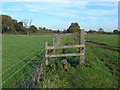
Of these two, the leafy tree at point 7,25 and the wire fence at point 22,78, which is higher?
the leafy tree at point 7,25

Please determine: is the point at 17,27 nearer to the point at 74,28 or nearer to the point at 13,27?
the point at 13,27

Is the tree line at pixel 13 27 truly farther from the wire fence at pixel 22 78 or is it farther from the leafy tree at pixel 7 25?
the wire fence at pixel 22 78

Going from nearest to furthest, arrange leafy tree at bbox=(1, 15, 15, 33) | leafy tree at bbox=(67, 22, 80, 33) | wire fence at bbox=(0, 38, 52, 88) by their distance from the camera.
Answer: wire fence at bbox=(0, 38, 52, 88) < leafy tree at bbox=(67, 22, 80, 33) < leafy tree at bbox=(1, 15, 15, 33)

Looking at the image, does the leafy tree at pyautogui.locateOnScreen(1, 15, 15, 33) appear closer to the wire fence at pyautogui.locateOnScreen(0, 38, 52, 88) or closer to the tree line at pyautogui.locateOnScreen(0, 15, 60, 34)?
the tree line at pyautogui.locateOnScreen(0, 15, 60, 34)

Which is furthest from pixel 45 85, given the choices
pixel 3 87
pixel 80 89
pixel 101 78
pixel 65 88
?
pixel 101 78

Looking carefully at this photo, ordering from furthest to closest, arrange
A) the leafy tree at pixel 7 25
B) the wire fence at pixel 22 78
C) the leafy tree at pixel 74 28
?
the leafy tree at pixel 7 25 < the leafy tree at pixel 74 28 < the wire fence at pixel 22 78

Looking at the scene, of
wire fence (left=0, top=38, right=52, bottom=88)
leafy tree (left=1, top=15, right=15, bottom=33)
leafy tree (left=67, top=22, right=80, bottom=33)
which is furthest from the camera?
leafy tree (left=1, top=15, right=15, bottom=33)

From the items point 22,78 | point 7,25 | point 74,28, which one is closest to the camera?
point 22,78

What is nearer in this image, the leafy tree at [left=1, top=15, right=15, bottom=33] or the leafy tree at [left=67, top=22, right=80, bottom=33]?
the leafy tree at [left=67, top=22, right=80, bottom=33]

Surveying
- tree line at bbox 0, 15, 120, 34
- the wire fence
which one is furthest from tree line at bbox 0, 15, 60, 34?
the wire fence

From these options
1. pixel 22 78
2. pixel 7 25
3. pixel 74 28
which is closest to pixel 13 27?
pixel 7 25

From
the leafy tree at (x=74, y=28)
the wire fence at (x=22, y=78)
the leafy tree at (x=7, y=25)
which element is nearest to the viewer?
the wire fence at (x=22, y=78)

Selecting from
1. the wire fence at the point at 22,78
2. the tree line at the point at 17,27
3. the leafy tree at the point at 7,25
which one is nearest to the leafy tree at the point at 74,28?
the tree line at the point at 17,27

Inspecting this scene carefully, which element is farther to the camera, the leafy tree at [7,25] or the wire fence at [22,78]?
the leafy tree at [7,25]
